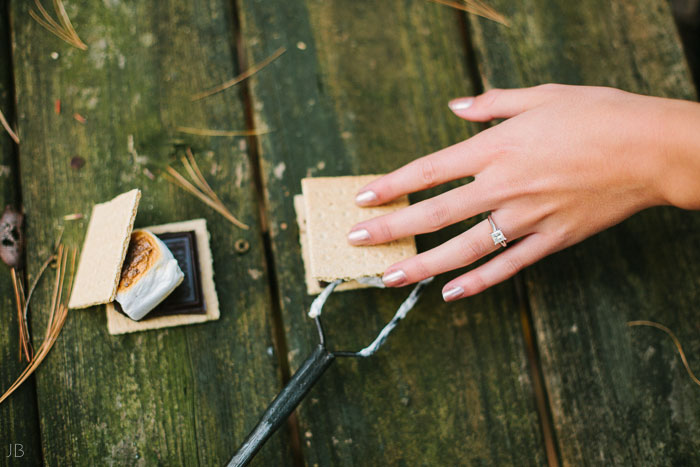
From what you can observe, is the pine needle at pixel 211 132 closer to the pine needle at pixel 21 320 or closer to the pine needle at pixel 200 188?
the pine needle at pixel 200 188

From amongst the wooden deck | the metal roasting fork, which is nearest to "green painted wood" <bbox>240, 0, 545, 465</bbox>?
the wooden deck

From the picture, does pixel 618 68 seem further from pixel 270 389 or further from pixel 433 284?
pixel 270 389

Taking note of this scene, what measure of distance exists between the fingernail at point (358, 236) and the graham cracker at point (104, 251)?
1.33ft

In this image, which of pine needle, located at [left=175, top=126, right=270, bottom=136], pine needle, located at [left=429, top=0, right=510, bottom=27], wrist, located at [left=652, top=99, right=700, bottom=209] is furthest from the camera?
pine needle, located at [left=429, top=0, right=510, bottom=27]

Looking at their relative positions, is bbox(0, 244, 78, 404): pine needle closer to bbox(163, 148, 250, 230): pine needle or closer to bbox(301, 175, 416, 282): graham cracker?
bbox(163, 148, 250, 230): pine needle

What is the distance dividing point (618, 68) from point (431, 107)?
18.6 inches

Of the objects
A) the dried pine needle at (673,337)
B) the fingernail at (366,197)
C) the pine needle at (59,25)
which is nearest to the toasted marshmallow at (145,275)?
the fingernail at (366,197)

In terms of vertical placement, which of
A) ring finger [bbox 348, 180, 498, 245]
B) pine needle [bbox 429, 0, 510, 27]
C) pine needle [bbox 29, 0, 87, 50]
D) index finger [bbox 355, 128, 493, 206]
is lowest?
ring finger [bbox 348, 180, 498, 245]

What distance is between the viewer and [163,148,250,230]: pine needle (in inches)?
39.8

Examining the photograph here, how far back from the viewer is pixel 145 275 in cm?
85

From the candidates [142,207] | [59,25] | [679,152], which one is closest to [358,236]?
[142,207]

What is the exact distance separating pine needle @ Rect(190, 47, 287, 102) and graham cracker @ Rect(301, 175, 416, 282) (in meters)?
0.32

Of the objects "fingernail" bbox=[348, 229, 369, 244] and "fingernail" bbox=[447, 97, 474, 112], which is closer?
"fingernail" bbox=[348, 229, 369, 244]

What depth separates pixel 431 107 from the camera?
1.09m
